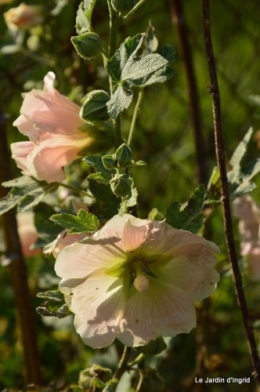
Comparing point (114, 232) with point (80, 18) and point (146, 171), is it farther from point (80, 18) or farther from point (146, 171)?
point (146, 171)

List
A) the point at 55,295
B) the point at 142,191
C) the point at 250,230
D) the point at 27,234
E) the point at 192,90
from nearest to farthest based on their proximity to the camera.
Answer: the point at 55,295 → the point at 250,230 → the point at 27,234 → the point at 192,90 → the point at 142,191

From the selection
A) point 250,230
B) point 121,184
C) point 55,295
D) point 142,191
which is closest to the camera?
point 121,184

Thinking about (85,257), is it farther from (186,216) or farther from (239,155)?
(239,155)

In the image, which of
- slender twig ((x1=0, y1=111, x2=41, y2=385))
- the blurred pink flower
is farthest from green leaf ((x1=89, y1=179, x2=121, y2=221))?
slender twig ((x1=0, y1=111, x2=41, y2=385))

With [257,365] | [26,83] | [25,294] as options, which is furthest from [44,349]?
[257,365]

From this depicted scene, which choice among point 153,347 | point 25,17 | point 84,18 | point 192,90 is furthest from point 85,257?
point 192,90

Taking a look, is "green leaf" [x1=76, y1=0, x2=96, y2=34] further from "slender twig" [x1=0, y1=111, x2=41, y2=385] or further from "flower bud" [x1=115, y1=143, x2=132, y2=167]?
"slender twig" [x1=0, y1=111, x2=41, y2=385]
